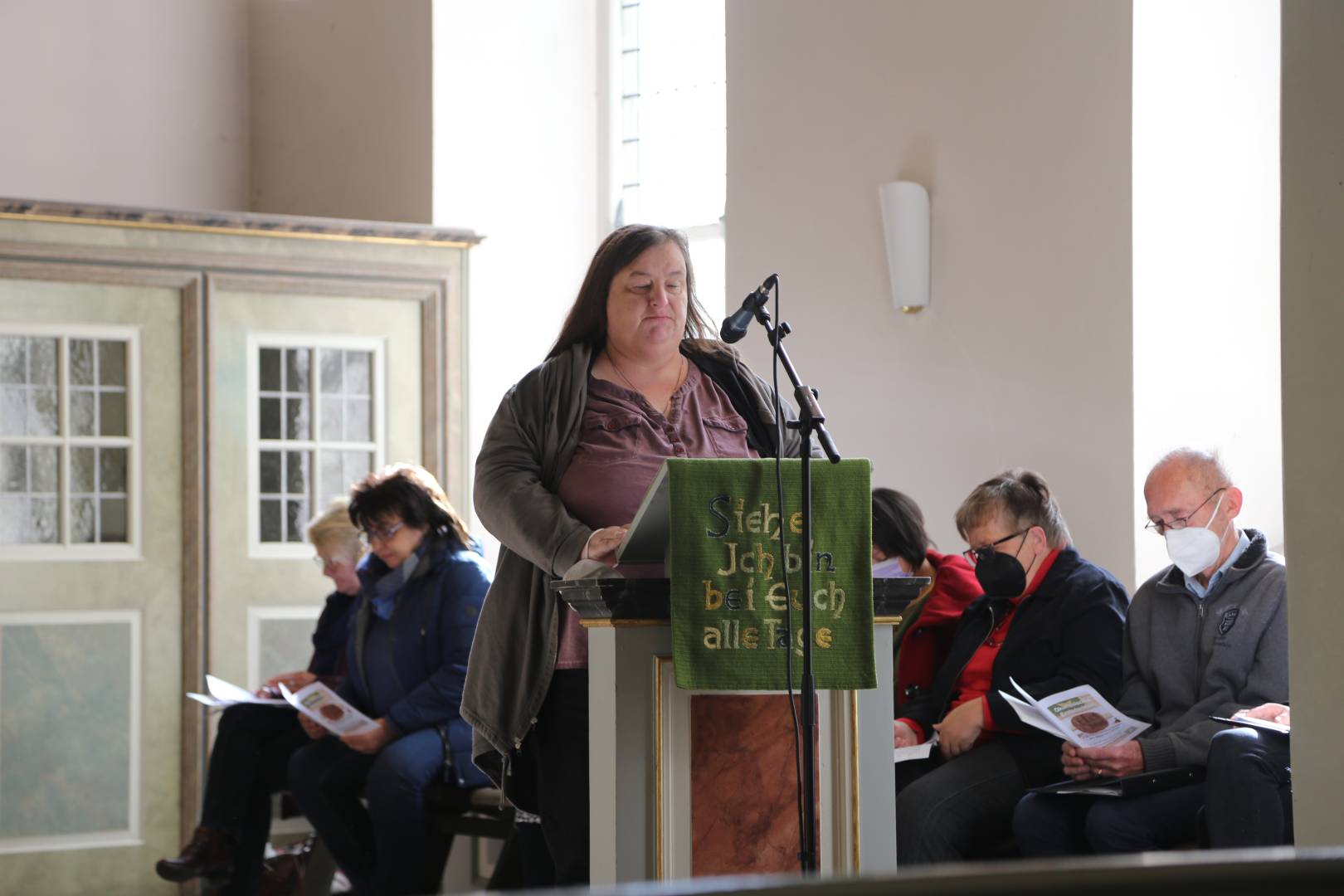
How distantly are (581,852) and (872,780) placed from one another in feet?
1.55

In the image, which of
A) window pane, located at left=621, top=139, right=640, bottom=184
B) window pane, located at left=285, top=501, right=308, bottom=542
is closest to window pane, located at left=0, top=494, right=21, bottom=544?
window pane, located at left=285, top=501, right=308, bottom=542

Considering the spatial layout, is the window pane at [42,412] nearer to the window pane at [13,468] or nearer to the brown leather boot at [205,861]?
the window pane at [13,468]

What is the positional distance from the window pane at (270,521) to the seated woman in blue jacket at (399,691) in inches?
48.5

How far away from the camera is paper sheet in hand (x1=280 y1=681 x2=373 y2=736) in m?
4.91

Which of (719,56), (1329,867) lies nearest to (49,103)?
(719,56)

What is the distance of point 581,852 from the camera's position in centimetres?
248

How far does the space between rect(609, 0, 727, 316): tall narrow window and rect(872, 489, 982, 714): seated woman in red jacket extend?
2.51m

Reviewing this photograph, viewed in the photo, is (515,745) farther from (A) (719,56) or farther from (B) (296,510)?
(A) (719,56)

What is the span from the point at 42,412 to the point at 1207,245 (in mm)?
4210

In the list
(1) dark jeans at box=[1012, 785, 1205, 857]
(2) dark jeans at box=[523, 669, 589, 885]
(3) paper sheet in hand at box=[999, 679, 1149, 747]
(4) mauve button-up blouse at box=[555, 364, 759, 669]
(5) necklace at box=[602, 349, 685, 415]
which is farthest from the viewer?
(3) paper sheet in hand at box=[999, 679, 1149, 747]

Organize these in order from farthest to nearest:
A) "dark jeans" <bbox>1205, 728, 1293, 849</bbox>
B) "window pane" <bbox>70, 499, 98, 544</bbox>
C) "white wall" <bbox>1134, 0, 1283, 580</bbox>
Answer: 1. "window pane" <bbox>70, 499, 98, 544</bbox>
2. "white wall" <bbox>1134, 0, 1283, 580</bbox>
3. "dark jeans" <bbox>1205, 728, 1293, 849</bbox>

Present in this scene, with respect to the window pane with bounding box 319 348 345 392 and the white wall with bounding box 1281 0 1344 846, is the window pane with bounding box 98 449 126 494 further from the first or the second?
the white wall with bounding box 1281 0 1344 846

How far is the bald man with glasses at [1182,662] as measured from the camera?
3268mm

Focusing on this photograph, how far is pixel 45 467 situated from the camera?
19.6 feet
